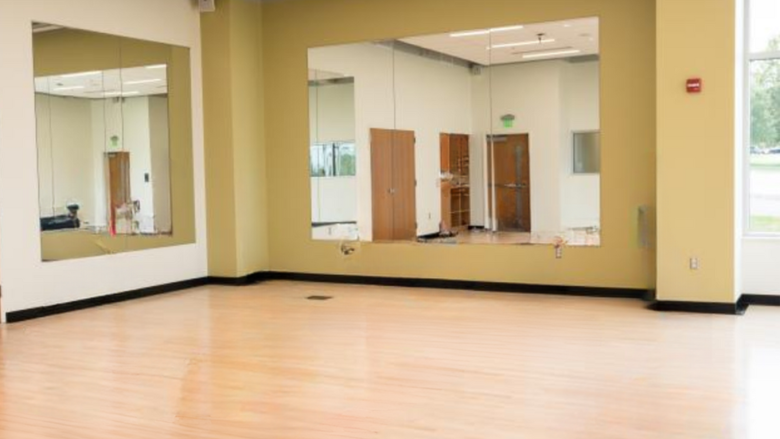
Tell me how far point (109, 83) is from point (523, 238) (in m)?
4.81

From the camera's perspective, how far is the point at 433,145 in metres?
9.30

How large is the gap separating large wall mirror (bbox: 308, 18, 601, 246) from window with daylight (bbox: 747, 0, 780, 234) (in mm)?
1489

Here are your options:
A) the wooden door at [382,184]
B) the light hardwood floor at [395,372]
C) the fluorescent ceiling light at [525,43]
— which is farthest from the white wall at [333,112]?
the light hardwood floor at [395,372]

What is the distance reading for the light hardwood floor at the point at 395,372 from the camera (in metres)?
4.27

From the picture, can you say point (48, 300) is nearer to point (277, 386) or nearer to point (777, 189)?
point (277, 386)

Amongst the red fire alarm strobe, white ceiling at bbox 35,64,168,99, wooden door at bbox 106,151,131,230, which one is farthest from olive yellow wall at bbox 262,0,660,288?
wooden door at bbox 106,151,131,230

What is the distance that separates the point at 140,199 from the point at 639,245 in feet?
17.9

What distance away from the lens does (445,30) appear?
8.97m

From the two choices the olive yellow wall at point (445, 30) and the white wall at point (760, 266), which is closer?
the white wall at point (760, 266)

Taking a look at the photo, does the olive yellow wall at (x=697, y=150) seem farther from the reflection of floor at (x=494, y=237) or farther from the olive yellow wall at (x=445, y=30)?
the reflection of floor at (x=494, y=237)

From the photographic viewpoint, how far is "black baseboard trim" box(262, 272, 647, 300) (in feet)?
27.2

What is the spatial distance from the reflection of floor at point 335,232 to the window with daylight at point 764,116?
442cm

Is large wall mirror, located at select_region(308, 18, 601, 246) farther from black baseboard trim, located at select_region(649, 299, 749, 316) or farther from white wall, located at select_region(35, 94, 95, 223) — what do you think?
white wall, located at select_region(35, 94, 95, 223)

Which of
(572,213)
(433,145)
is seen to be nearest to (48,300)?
(433,145)
